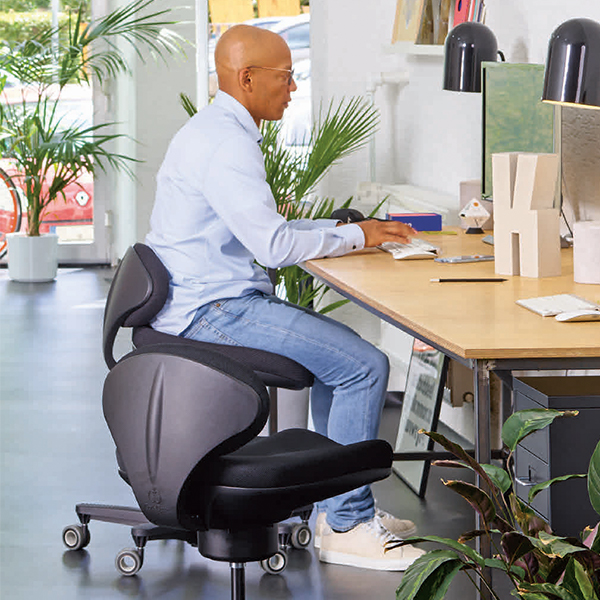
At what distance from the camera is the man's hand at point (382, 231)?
289 centimetres

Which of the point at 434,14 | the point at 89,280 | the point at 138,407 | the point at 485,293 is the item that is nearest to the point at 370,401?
the point at 485,293

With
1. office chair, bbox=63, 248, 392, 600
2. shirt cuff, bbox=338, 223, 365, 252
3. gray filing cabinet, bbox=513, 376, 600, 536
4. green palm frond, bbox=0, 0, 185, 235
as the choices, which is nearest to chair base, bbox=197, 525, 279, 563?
office chair, bbox=63, 248, 392, 600

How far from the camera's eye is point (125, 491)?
3482 mm

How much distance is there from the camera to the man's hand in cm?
289

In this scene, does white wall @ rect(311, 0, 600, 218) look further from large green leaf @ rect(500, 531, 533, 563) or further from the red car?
the red car

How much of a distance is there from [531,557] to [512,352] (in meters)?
0.61

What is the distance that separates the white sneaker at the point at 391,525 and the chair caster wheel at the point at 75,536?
0.61m

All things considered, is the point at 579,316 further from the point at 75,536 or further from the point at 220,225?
the point at 75,536

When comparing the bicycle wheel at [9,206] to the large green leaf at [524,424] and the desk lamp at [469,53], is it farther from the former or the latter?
the large green leaf at [524,424]

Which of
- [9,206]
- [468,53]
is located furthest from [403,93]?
[9,206]

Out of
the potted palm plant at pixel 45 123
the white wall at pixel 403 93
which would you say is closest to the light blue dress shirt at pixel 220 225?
the white wall at pixel 403 93

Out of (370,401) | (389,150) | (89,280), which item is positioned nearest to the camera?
(370,401)

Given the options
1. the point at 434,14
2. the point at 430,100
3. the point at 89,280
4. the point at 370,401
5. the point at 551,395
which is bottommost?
the point at 89,280

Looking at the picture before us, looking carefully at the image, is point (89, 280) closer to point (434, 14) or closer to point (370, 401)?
point (434, 14)
